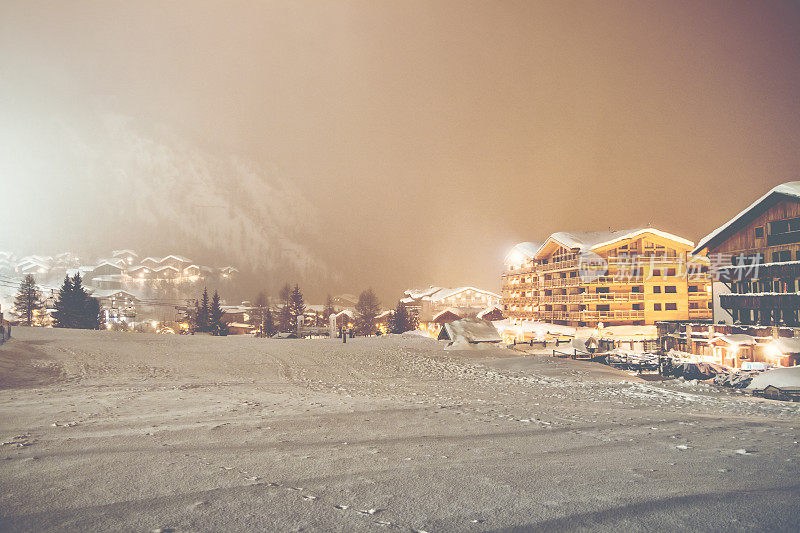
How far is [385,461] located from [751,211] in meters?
44.8

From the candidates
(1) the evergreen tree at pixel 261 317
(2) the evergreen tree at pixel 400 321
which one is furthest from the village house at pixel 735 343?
(1) the evergreen tree at pixel 261 317

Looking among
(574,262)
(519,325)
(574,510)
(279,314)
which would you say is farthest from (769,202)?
(279,314)

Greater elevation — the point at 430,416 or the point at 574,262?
the point at 574,262

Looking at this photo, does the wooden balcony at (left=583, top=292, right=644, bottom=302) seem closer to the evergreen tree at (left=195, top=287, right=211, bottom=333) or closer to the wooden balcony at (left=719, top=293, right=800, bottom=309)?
the wooden balcony at (left=719, top=293, right=800, bottom=309)

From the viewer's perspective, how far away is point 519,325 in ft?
222

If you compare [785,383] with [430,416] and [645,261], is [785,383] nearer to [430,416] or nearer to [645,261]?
[430,416]

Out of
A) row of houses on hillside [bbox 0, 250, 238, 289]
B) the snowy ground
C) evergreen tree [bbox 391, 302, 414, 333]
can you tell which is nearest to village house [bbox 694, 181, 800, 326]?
the snowy ground

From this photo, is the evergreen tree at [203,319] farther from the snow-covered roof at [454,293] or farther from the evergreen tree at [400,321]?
the snow-covered roof at [454,293]

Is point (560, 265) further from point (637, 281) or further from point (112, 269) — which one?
point (112, 269)

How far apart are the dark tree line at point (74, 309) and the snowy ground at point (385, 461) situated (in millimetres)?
50607

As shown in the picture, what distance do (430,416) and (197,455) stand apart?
6.00 meters

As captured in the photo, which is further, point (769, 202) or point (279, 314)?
point (279, 314)

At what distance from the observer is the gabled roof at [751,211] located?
35656mm

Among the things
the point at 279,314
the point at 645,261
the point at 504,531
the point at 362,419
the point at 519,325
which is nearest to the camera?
the point at 504,531
